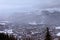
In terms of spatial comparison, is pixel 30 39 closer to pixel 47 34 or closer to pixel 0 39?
pixel 0 39

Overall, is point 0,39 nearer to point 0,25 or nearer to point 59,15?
point 0,25

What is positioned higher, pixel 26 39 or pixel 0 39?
pixel 0 39

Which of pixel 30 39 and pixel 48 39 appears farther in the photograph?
pixel 30 39

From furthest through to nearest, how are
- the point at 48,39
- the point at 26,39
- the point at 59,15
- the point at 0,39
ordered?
the point at 59,15 < the point at 26,39 < the point at 0,39 < the point at 48,39

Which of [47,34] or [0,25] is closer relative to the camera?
[47,34]

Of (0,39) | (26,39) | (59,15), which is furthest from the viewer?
(59,15)

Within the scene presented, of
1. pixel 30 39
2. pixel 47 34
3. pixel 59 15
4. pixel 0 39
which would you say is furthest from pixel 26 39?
pixel 59 15

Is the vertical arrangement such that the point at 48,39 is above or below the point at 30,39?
above

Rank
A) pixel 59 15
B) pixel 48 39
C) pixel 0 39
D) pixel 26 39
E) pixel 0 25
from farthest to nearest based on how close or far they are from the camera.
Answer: pixel 59 15 < pixel 0 25 < pixel 26 39 < pixel 0 39 < pixel 48 39

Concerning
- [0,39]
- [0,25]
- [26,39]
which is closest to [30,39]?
[26,39]
